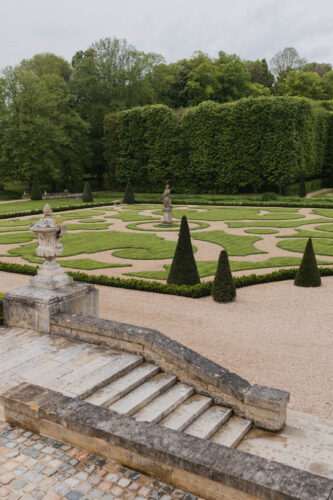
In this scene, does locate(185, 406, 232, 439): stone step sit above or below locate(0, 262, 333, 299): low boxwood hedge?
below

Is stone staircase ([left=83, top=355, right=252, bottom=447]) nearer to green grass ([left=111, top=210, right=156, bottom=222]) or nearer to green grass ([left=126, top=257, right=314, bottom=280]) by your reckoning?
green grass ([left=126, top=257, right=314, bottom=280])

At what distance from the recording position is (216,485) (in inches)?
190

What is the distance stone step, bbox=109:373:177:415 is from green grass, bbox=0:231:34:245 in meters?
17.3

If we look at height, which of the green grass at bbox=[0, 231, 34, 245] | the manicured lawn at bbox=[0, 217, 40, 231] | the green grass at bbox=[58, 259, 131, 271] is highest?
the manicured lawn at bbox=[0, 217, 40, 231]

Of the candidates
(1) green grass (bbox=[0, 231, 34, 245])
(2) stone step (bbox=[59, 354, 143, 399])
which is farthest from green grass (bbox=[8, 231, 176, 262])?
(2) stone step (bbox=[59, 354, 143, 399])

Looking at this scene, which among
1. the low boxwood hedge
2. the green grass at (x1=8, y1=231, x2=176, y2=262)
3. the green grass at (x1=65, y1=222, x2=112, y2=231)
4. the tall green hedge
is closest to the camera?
the low boxwood hedge

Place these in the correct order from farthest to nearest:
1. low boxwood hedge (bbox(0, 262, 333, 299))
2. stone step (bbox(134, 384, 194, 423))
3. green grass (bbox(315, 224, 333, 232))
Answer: green grass (bbox(315, 224, 333, 232)) < low boxwood hedge (bbox(0, 262, 333, 299)) < stone step (bbox(134, 384, 194, 423))

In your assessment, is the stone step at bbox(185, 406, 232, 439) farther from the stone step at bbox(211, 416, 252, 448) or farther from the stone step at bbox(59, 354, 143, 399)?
the stone step at bbox(59, 354, 143, 399)

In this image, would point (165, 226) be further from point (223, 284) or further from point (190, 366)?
point (190, 366)

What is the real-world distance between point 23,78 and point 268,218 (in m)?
31.2

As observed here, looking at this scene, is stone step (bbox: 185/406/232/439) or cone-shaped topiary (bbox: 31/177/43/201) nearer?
stone step (bbox: 185/406/232/439)

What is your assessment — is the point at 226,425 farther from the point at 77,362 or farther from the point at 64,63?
the point at 64,63

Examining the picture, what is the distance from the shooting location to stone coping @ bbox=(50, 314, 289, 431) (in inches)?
271

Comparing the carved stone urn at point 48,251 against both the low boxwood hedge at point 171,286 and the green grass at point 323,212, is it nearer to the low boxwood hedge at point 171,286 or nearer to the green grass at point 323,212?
the low boxwood hedge at point 171,286
